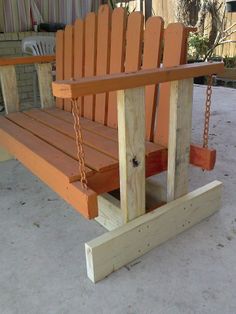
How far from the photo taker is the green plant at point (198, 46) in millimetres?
8203

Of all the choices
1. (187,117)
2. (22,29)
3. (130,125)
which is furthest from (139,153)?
(22,29)

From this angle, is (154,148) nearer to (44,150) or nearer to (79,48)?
(44,150)

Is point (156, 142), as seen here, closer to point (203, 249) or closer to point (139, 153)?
point (139, 153)

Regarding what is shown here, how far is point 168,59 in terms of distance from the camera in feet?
5.38

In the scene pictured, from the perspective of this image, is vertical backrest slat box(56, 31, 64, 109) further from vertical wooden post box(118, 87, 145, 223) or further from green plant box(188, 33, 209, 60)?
green plant box(188, 33, 209, 60)

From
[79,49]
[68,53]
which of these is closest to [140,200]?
[79,49]

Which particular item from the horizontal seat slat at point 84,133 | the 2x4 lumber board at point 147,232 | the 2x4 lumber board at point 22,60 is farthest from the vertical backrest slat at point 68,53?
the 2x4 lumber board at point 147,232

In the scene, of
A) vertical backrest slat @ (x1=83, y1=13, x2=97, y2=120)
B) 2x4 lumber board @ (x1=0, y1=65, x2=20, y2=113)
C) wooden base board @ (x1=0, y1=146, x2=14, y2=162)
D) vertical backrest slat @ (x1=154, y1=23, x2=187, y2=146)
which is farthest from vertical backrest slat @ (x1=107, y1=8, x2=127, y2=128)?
wooden base board @ (x1=0, y1=146, x2=14, y2=162)

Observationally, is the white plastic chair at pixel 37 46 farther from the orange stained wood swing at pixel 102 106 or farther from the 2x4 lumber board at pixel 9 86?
the orange stained wood swing at pixel 102 106

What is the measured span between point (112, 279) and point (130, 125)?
2.16 feet

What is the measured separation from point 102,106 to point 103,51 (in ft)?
1.06

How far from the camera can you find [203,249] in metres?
1.63

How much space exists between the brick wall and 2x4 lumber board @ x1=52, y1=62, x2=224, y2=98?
3.19 meters

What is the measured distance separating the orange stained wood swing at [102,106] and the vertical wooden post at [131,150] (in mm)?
77
